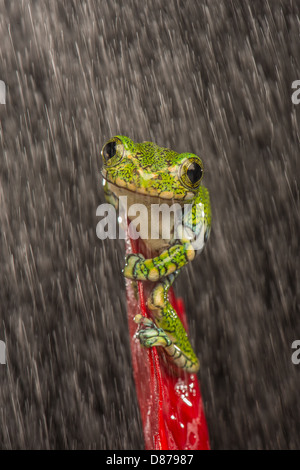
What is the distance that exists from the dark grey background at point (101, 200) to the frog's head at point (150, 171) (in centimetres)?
216

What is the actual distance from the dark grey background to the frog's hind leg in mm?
1950

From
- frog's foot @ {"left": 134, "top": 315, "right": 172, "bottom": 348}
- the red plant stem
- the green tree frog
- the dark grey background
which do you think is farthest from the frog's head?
the dark grey background

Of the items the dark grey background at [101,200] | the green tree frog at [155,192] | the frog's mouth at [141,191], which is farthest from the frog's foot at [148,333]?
the dark grey background at [101,200]

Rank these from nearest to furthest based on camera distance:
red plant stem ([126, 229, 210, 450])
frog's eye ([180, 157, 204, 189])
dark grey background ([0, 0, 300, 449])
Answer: red plant stem ([126, 229, 210, 450]) < frog's eye ([180, 157, 204, 189]) < dark grey background ([0, 0, 300, 449])

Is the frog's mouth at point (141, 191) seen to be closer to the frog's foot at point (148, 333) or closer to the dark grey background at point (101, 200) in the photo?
the frog's foot at point (148, 333)

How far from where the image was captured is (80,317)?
127 inches

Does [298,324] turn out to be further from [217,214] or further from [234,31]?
[234,31]

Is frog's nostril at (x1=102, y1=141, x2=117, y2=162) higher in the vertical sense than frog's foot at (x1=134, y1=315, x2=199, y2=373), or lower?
higher

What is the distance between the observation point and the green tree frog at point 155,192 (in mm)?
993

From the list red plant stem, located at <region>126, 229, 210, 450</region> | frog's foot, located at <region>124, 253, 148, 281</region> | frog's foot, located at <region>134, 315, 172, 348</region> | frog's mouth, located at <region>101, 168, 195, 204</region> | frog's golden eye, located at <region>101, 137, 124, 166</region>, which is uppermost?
frog's golden eye, located at <region>101, 137, 124, 166</region>

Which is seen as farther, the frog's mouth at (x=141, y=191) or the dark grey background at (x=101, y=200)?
the dark grey background at (x=101, y=200)

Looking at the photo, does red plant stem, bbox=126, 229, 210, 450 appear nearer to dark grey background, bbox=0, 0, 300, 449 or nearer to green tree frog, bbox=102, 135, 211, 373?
green tree frog, bbox=102, 135, 211, 373

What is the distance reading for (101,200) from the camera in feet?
10.6

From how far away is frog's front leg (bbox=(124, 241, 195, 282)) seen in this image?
999 millimetres
